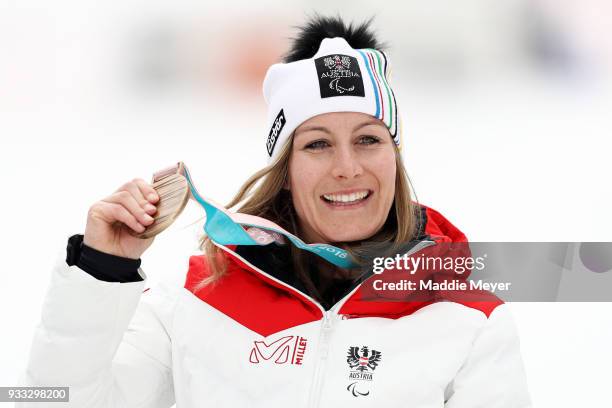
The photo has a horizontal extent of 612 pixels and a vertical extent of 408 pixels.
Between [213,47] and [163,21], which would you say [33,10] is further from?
[213,47]

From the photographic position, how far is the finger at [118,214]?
1533 millimetres

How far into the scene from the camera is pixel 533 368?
8.95 feet

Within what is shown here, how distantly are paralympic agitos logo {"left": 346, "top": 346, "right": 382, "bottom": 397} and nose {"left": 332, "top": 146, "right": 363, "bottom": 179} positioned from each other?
441 millimetres

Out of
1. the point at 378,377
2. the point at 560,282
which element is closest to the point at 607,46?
the point at 560,282

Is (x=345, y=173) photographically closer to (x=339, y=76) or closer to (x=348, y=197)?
(x=348, y=197)

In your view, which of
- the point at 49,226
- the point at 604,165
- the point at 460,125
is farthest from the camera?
Answer: the point at 460,125

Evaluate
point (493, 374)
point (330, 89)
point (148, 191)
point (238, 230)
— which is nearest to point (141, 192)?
point (148, 191)

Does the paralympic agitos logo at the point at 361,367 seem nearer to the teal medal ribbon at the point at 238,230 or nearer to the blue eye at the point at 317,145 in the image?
the teal medal ribbon at the point at 238,230

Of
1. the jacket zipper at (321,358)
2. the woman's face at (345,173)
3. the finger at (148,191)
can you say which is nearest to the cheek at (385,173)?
the woman's face at (345,173)

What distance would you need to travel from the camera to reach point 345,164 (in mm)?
1879

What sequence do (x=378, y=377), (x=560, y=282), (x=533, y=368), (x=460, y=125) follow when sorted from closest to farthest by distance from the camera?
1. (x=378, y=377)
2. (x=533, y=368)
3. (x=560, y=282)
4. (x=460, y=125)

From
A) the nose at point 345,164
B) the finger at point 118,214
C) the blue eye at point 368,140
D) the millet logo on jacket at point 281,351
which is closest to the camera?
the finger at point 118,214

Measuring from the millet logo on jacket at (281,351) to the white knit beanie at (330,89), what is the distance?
1.79 feet

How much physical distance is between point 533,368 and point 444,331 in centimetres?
110
